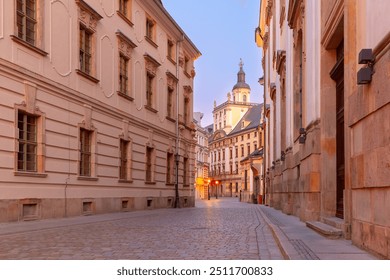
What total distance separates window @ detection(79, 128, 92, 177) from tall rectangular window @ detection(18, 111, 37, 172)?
121 inches

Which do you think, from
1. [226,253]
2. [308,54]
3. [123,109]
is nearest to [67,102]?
[123,109]

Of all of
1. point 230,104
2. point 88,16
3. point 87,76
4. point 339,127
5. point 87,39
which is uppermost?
point 88,16

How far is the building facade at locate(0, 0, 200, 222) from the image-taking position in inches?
518

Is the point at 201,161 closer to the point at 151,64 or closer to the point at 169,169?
the point at 169,169

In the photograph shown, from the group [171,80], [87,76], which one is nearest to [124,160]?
[87,76]

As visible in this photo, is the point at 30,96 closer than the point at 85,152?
Yes

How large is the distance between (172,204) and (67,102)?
1201 centimetres

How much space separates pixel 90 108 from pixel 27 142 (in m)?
4.13

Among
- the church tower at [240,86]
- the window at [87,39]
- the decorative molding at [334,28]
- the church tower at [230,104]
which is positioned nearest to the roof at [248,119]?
the church tower at [230,104]

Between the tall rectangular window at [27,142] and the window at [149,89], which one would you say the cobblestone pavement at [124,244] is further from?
the window at [149,89]

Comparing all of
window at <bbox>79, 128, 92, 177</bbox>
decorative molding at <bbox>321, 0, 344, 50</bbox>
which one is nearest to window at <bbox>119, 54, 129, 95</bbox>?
window at <bbox>79, 128, 92, 177</bbox>

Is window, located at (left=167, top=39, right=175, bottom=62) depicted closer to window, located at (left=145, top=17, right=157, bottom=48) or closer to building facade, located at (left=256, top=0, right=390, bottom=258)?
window, located at (left=145, top=17, right=157, bottom=48)

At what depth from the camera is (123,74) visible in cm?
2125

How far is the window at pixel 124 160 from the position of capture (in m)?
20.9
